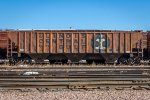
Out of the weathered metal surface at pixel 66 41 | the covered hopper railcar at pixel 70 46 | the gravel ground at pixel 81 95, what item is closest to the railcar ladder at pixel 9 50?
the covered hopper railcar at pixel 70 46

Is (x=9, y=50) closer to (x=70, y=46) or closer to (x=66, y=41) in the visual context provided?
(x=66, y=41)

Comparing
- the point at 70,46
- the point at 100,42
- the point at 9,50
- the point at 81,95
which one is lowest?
the point at 81,95

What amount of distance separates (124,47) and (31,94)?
20.5m

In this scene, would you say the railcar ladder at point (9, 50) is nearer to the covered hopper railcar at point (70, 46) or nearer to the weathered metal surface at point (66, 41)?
the covered hopper railcar at point (70, 46)

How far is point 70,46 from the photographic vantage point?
109 ft

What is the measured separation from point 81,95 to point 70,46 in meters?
19.5

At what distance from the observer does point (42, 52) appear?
32.9 metres

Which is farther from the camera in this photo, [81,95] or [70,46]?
[70,46]

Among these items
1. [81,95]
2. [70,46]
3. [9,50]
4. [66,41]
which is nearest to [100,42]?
[70,46]

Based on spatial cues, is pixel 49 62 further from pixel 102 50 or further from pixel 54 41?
pixel 102 50

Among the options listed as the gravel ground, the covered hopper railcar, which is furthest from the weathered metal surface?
the gravel ground

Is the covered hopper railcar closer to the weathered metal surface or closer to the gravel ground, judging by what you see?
the weathered metal surface

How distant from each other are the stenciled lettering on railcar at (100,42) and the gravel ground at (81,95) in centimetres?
1846

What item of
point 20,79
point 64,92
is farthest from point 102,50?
point 64,92
